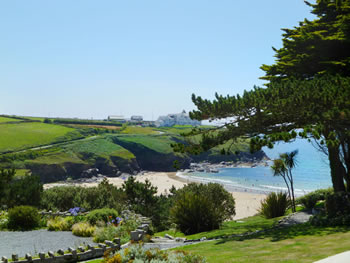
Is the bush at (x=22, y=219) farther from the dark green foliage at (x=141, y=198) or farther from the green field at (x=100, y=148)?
the green field at (x=100, y=148)

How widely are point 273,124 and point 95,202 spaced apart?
1304cm

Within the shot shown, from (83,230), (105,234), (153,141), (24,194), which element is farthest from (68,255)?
(153,141)

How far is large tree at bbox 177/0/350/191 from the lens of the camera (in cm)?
1340

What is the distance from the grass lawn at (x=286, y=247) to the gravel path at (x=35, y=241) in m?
5.11

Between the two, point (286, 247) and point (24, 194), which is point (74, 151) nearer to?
point (24, 194)

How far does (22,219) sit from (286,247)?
13.6 m

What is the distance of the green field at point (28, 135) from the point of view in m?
105

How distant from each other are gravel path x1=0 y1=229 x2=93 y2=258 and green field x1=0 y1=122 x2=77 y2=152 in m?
94.5

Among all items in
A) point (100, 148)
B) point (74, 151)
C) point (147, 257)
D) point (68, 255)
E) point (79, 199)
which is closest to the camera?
point (147, 257)

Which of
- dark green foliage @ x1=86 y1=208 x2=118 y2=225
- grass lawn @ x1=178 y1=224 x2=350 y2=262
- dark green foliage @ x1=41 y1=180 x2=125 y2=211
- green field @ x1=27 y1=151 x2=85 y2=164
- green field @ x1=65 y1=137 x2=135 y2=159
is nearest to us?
grass lawn @ x1=178 y1=224 x2=350 y2=262

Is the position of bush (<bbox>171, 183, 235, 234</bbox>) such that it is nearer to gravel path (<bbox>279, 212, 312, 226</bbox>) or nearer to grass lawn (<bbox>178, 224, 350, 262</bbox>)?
gravel path (<bbox>279, 212, 312, 226</bbox>)

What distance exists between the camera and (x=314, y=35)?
1666 centimetres

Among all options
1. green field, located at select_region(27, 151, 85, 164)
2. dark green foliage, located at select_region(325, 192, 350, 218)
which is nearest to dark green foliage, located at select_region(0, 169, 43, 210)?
dark green foliage, located at select_region(325, 192, 350, 218)

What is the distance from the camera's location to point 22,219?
1712cm
